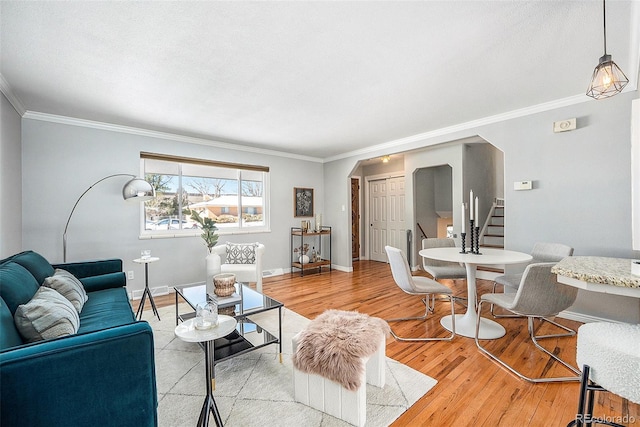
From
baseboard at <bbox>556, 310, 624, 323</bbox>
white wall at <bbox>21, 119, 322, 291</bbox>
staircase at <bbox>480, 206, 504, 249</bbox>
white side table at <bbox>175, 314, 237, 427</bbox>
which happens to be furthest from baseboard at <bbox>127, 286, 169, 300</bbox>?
staircase at <bbox>480, 206, 504, 249</bbox>

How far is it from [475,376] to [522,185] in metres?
2.33

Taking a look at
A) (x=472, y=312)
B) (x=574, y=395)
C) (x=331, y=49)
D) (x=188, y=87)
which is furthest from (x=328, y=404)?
(x=188, y=87)

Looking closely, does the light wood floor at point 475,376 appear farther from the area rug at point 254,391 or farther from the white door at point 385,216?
the white door at point 385,216

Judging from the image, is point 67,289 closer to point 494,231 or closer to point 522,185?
point 522,185

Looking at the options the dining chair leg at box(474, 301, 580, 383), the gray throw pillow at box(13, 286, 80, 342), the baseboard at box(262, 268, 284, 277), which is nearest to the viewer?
the gray throw pillow at box(13, 286, 80, 342)

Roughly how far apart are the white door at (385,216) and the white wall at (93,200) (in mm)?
3637

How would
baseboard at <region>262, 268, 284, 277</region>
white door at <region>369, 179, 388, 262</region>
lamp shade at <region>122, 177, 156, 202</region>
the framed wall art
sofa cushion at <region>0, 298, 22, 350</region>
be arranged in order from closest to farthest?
sofa cushion at <region>0, 298, 22, 350</region>, lamp shade at <region>122, 177, 156, 202</region>, baseboard at <region>262, 268, 284, 277</region>, the framed wall art, white door at <region>369, 179, 388, 262</region>

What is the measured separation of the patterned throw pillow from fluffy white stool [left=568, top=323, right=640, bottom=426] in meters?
3.45

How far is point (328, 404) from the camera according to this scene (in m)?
1.59

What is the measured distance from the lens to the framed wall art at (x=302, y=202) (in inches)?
217

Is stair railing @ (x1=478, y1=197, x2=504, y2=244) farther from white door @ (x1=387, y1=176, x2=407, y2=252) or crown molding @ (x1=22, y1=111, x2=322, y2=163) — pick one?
crown molding @ (x1=22, y1=111, x2=322, y2=163)

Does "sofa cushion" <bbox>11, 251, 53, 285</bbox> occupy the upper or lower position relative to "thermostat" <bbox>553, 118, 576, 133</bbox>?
lower

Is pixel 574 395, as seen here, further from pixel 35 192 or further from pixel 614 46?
pixel 35 192

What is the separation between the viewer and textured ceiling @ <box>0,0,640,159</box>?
1631 millimetres
